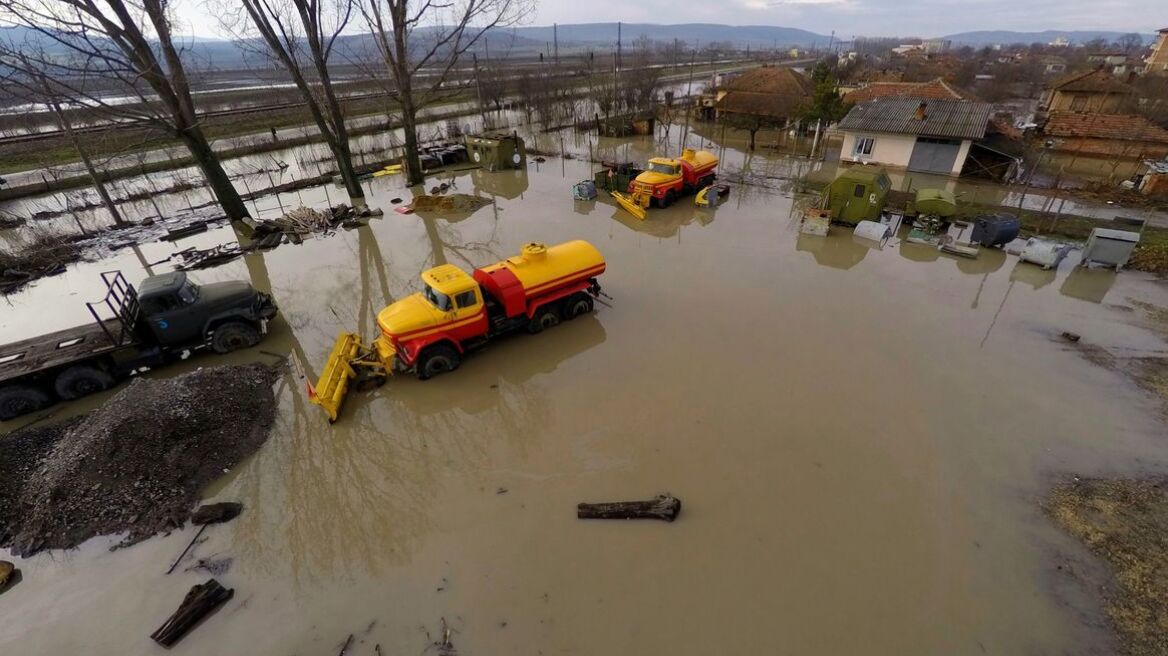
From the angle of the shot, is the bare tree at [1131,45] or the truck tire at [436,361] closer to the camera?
the truck tire at [436,361]

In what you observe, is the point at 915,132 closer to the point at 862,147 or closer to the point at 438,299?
the point at 862,147

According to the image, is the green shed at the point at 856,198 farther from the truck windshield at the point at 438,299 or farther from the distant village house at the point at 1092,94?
the distant village house at the point at 1092,94

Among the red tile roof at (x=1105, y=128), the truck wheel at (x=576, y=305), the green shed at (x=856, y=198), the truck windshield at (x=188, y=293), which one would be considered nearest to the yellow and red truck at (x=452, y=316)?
the truck wheel at (x=576, y=305)

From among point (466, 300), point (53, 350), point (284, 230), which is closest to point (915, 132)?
point (466, 300)

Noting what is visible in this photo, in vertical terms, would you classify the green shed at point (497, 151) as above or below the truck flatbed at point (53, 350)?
above

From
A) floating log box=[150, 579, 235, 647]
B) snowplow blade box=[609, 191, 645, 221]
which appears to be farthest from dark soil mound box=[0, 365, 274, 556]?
snowplow blade box=[609, 191, 645, 221]

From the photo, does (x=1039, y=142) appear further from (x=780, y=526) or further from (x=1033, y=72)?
(x=1033, y=72)
